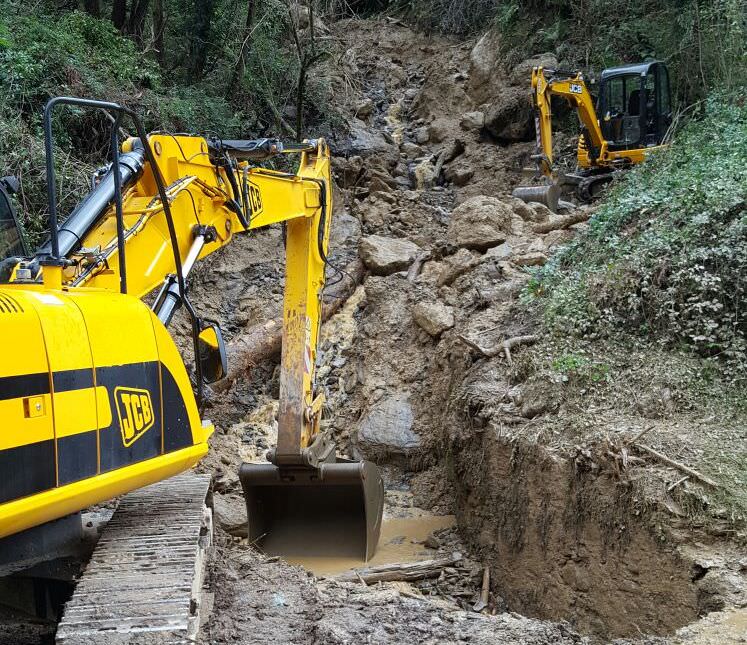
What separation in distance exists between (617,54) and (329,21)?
716cm

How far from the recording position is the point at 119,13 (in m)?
14.8

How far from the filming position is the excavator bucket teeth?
659 cm

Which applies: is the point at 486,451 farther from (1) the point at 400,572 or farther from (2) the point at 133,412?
(2) the point at 133,412

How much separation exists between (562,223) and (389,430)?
4019 millimetres

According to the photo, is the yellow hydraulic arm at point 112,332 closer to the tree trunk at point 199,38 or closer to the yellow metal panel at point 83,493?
the yellow metal panel at point 83,493

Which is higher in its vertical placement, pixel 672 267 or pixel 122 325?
pixel 122 325

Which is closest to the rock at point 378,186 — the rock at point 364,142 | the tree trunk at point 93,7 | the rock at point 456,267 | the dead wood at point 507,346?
the rock at point 364,142

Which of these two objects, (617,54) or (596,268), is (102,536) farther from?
(617,54)

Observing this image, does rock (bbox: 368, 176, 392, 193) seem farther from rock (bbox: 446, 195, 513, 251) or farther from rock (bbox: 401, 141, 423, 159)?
rock (bbox: 401, 141, 423, 159)

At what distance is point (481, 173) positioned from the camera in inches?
621

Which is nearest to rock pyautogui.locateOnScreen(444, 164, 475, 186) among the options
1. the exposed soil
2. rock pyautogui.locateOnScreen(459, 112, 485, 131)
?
rock pyautogui.locateOnScreen(459, 112, 485, 131)

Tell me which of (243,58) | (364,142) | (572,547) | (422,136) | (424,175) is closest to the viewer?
(572,547)

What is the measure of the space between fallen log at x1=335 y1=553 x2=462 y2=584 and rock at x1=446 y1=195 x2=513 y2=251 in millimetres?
4744

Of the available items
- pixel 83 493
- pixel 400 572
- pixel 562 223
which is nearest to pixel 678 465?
pixel 400 572
